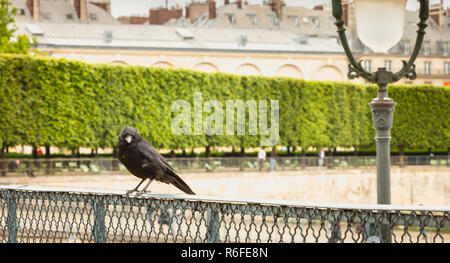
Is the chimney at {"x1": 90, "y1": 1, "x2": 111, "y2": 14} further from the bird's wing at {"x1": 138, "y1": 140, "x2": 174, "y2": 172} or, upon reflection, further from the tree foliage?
the bird's wing at {"x1": 138, "y1": 140, "x2": 174, "y2": 172}

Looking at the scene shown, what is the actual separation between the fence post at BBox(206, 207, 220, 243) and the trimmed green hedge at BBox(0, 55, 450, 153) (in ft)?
102

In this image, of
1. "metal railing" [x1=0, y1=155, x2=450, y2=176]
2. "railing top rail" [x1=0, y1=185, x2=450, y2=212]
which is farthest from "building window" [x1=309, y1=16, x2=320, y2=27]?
"railing top rail" [x1=0, y1=185, x2=450, y2=212]

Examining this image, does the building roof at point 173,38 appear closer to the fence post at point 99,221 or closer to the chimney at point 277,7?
the chimney at point 277,7

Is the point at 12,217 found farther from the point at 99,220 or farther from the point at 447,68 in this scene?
the point at 447,68

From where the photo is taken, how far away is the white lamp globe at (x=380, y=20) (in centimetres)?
759

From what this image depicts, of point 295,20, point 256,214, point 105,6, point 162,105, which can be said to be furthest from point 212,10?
point 256,214

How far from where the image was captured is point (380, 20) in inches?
300

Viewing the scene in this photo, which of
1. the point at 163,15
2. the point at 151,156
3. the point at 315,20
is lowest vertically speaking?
the point at 151,156

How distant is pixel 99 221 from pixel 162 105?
117 ft

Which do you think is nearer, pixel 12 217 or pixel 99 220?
pixel 99 220

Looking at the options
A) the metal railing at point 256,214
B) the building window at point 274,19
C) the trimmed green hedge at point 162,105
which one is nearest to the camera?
the metal railing at point 256,214

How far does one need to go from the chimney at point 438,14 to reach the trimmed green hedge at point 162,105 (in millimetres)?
29838

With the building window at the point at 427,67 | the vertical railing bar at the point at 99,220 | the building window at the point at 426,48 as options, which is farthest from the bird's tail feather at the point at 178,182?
the building window at the point at 426,48
